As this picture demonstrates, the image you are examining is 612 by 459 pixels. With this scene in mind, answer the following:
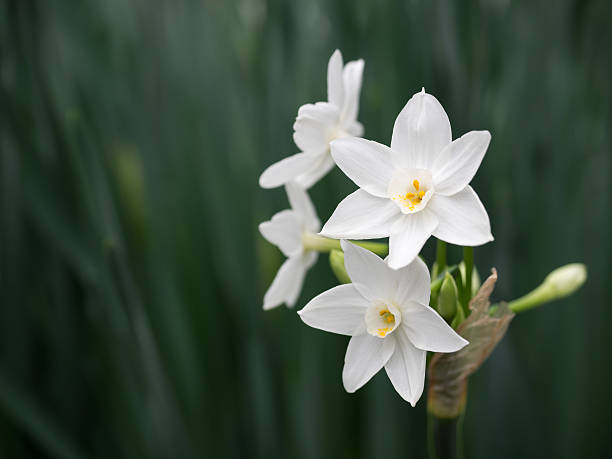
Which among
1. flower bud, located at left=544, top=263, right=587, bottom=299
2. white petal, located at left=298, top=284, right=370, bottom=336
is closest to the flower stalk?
flower bud, located at left=544, top=263, right=587, bottom=299

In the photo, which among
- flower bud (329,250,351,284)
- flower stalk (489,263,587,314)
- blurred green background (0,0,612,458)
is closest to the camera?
flower bud (329,250,351,284)

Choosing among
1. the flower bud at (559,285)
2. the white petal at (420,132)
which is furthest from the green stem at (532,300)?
the white petal at (420,132)

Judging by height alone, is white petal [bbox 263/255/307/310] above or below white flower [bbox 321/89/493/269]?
below

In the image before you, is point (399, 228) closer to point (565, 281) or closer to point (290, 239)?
point (290, 239)

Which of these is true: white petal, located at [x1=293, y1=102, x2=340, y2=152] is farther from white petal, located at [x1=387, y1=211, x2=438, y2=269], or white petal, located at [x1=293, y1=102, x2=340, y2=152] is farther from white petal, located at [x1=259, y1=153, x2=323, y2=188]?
white petal, located at [x1=387, y1=211, x2=438, y2=269]

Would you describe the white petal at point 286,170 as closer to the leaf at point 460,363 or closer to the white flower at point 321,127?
the white flower at point 321,127

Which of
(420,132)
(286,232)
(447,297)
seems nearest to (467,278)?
(447,297)
